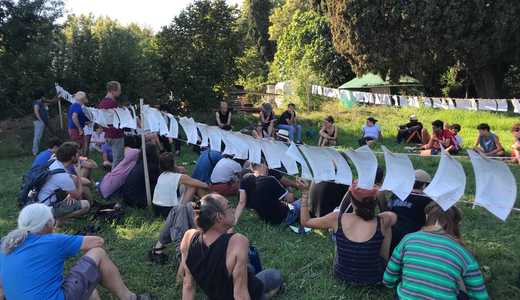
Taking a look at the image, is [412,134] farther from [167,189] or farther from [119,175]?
[167,189]

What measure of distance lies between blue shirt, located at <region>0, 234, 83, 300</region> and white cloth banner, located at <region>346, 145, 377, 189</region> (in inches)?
84.0

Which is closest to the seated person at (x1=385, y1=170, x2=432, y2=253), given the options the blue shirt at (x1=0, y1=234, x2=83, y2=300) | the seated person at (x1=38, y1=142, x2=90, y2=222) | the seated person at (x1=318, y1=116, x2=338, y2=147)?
the blue shirt at (x1=0, y1=234, x2=83, y2=300)

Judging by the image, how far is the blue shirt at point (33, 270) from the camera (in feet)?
9.55

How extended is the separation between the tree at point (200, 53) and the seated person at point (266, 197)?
1010cm

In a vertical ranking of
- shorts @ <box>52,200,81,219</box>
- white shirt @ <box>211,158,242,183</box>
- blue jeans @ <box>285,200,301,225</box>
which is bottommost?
blue jeans @ <box>285,200,301,225</box>

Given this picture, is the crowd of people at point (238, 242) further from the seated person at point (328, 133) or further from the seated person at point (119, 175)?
the seated person at point (328, 133)

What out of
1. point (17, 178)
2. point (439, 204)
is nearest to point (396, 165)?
point (439, 204)

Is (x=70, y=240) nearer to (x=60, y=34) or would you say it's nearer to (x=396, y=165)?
(x=396, y=165)

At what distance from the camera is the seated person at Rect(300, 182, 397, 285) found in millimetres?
3404

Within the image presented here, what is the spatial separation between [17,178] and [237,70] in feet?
30.3

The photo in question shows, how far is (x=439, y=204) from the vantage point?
9.20ft

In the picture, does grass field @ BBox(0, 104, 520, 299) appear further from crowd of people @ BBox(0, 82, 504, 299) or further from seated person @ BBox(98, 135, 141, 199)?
seated person @ BBox(98, 135, 141, 199)

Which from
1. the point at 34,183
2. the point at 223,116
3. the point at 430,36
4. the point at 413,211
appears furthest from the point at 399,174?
the point at 430,36

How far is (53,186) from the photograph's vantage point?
16.4ft
